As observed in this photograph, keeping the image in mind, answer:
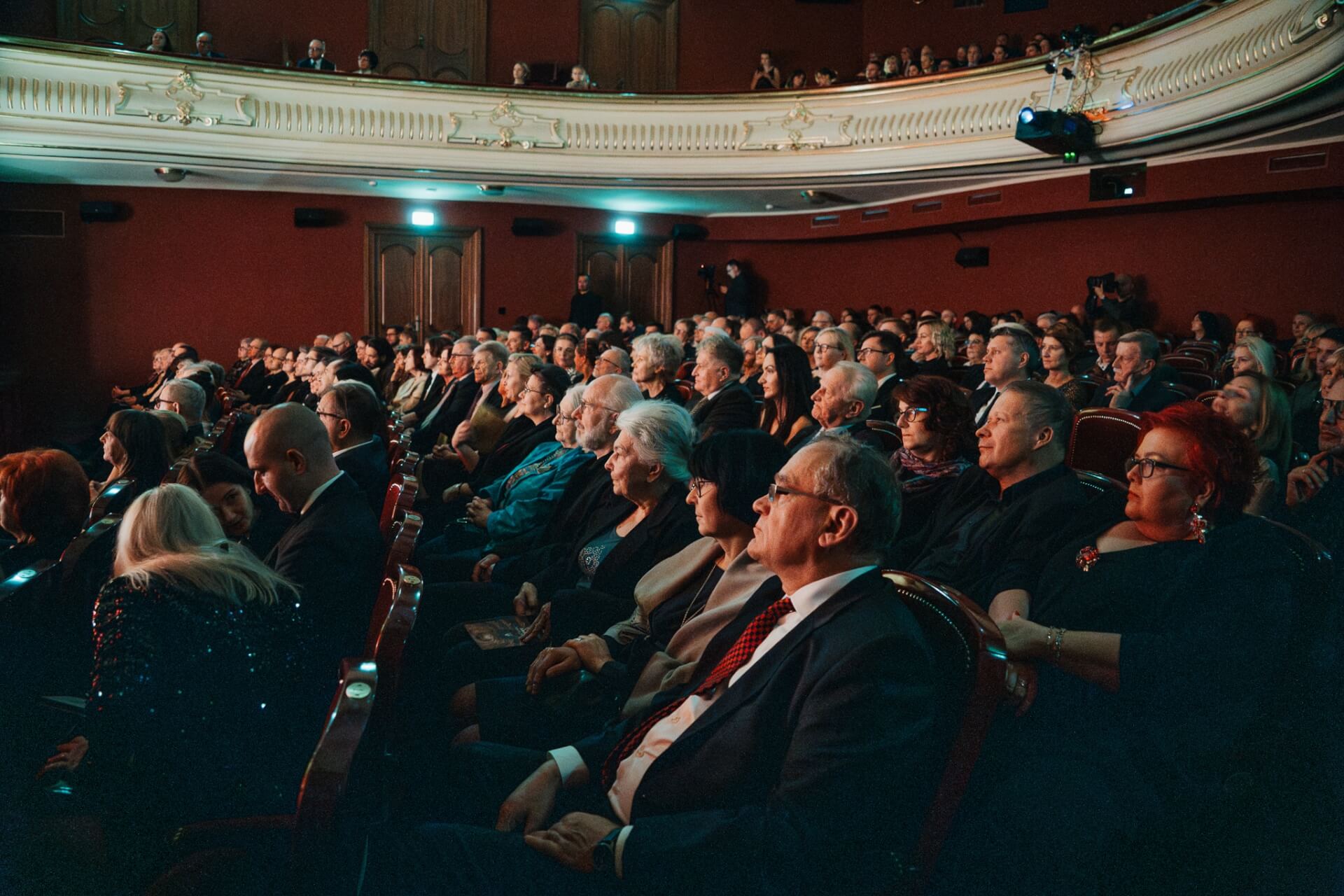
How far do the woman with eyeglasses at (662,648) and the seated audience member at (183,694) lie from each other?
0.46 metres

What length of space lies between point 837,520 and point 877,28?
Result: 12444mm

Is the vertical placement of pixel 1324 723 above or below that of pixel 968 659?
below

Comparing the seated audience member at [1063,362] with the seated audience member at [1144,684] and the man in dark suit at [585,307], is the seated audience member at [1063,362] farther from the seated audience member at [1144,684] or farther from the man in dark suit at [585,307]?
the man in dark suit at [585,307]

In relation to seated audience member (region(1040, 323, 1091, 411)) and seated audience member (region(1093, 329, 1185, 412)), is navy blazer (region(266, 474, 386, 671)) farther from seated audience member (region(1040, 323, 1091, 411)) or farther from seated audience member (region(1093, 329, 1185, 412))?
seated audience member (region(1040, 323, 1091, 411))

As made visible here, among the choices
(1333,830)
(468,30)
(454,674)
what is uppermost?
(468,30)

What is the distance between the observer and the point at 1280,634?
1636 millimetres

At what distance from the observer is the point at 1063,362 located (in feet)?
16.3

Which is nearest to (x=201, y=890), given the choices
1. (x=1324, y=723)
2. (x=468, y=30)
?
(x=1324, y=723)

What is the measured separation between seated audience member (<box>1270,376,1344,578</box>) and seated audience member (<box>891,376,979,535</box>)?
0.95 m

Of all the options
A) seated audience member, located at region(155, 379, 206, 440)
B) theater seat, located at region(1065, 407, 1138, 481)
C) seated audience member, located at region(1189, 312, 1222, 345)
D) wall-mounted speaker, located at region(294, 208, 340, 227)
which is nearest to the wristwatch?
theater seat, located at region(1065, 407, 1138, 481)

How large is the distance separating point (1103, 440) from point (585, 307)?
31.2ft

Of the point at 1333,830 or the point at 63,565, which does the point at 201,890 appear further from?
the point at 1333,830

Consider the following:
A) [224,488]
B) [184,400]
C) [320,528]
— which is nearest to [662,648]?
[320,528]

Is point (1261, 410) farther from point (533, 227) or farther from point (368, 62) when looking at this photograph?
point (533, 227)
